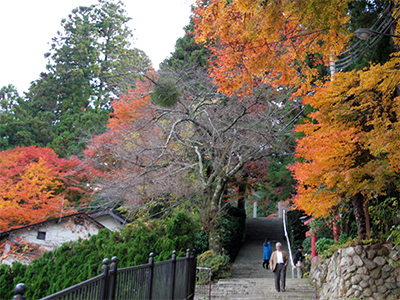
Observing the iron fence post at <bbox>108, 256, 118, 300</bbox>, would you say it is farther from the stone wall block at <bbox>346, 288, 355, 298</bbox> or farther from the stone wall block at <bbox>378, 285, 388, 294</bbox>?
the stone wall block at <bbox>378, 285, 388, 294</bbox>

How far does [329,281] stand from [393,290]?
211 centimetres

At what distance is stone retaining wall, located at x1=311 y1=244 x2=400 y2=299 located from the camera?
9164 mm

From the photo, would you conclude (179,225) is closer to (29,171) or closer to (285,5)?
(285,5)

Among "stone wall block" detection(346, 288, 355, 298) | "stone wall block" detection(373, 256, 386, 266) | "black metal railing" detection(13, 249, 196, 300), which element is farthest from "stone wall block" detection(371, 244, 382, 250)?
"black metal railing" detection(13, 249, 196, 300)

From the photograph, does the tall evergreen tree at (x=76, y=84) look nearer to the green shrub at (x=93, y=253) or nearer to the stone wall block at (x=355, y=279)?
the green shrub at (x=93, y=253)

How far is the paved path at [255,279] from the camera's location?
11188 millimetres

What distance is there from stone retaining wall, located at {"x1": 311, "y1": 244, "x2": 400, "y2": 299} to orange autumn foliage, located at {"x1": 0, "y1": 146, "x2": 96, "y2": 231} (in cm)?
1250

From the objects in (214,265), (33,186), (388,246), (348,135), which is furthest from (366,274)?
(33,186)

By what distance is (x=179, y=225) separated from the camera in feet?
45.4

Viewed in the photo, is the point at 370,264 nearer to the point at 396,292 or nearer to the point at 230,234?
the point at 396,292

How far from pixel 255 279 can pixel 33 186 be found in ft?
45.4

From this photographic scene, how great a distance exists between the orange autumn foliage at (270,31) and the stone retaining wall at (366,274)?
16.5 feet

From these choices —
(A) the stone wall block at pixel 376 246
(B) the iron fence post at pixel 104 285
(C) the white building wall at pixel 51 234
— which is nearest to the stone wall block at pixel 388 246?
(A) the stone wall block at pixel 376 246

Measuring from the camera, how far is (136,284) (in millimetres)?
4785
